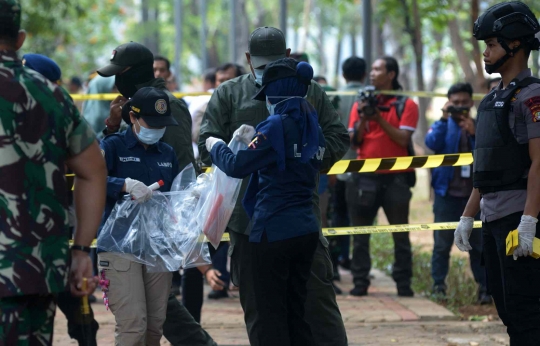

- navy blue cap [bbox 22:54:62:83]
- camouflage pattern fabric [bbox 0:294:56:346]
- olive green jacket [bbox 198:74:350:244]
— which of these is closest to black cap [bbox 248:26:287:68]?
olive green jacket [bbox 198:74:350:244]

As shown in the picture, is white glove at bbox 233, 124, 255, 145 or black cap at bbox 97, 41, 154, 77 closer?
white glove at bbox 233, 124, 255, 145

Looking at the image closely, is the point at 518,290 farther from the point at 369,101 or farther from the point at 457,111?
the point at 369,101

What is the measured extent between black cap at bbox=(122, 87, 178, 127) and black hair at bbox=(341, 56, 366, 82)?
474cm

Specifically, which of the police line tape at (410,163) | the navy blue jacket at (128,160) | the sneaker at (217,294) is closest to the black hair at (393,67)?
the police line tape at (410,163)

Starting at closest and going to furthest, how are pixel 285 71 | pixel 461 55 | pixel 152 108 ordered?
pixel 285 71
pixel 152 108
pixel 461 55

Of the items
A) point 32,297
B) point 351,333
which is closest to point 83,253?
point 32,297

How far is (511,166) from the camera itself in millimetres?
5168

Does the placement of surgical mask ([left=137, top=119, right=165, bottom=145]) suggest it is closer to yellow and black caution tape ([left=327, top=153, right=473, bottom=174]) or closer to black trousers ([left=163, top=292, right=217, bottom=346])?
black trousers ([left=163, top=292, right=217, bottom=346])

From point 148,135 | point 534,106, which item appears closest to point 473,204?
point 534,106

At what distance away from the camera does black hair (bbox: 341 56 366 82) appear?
10.1m

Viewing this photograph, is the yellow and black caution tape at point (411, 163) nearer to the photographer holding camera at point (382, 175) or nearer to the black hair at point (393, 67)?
the photographer holding camera at point (382, 175)

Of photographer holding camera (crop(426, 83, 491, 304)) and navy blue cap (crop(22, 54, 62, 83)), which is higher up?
navy blue cap (crop(22, 54, 62, 83))

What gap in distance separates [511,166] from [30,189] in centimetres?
264

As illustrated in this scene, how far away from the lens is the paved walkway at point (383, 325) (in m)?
7.31
